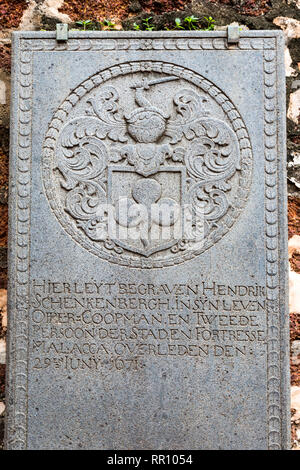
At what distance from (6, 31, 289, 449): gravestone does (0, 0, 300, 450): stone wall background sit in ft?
0.77

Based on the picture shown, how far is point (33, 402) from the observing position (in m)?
2.67

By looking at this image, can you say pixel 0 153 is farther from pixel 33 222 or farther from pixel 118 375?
pixel 118 375

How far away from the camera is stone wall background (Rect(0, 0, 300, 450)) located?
3008 mm

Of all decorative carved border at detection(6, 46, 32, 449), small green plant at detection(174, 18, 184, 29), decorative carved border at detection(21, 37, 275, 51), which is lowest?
decorative carved border at detection(6, 46, 32, 449)

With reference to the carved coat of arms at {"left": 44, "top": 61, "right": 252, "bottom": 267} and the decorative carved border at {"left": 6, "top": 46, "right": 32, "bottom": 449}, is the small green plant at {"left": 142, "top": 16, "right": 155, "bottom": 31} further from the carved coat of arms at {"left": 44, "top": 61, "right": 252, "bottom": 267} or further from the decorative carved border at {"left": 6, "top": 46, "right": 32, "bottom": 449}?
the decorative carved border at {"left": 6, "top": 46, "right": 32, "bottom": 449}

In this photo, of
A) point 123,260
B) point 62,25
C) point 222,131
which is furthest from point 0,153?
point 222,131

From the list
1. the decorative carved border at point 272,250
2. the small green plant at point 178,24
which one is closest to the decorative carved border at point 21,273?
the small green plant at point 178,24

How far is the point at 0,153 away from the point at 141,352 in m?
1.34

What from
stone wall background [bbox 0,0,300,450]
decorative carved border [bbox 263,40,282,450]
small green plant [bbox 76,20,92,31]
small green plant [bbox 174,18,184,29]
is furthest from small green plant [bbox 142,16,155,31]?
decorative carved border [bbox 263,40,282,450]

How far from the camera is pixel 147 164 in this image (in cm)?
284

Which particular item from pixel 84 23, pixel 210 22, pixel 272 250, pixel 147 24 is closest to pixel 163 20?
pixel 147 24

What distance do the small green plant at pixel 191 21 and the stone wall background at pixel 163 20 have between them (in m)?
0.05

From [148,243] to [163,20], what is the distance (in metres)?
1.29

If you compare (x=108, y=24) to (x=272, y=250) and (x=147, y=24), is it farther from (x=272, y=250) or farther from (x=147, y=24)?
(x=272, y=250)
